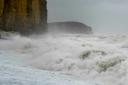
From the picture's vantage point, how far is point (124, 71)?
1382 cm

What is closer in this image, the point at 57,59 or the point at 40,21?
the point at 57,59

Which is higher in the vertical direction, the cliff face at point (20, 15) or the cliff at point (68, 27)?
the cliff face at point (20, 15)

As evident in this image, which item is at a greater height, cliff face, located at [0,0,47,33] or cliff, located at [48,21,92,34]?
cliff face, located at [0,0,47,33]

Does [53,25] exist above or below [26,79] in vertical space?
below

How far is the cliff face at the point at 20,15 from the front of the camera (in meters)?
48.8

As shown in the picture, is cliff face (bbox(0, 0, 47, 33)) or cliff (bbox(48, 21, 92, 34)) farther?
cliff (bbox(48, 21, 92, 34))

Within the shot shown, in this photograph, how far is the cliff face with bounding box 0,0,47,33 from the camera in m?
48.8

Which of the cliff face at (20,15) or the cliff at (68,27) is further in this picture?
the cliff at (68,27)

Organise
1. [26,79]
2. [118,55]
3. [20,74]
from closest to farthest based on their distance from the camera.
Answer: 1. [26,79]
2. [20,74]
3. [118,55]

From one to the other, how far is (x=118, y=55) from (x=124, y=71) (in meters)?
2.41

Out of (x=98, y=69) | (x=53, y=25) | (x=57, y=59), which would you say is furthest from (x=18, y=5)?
(x=98, y=69)

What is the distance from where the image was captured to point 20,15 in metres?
50.1

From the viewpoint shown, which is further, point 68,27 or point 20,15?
point 68,27

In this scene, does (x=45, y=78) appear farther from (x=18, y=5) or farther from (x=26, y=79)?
(x=18, y=5)
